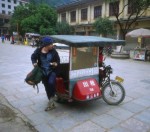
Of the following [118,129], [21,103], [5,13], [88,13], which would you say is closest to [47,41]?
[21,103]

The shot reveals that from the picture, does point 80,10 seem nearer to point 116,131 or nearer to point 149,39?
point 149,39

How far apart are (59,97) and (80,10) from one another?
1047 inches

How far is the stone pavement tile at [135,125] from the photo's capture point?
12.6ft

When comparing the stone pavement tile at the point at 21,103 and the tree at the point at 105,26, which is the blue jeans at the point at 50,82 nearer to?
the stone pavement tile at the point at 21,103

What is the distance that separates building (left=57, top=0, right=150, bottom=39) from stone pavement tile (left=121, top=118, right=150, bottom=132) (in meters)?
18.8

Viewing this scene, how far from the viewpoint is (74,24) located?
102ft

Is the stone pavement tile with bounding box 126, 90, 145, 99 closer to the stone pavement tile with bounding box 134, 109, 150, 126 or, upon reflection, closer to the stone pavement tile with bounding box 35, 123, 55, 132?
the stone pavement tile with bounding box 134, 109, 150, 126

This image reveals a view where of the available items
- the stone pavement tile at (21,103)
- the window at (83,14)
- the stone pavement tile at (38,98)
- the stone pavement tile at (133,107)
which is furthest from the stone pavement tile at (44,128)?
the window at (83,14)

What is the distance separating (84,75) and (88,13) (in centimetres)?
2500

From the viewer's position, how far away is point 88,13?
2855 cm

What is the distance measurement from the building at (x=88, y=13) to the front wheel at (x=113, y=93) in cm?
1782

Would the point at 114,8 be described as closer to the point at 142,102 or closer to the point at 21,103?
the point at 142,102

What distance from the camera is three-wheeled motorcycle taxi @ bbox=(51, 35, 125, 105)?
4480mm

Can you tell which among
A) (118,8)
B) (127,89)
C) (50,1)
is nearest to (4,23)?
(50,1)
